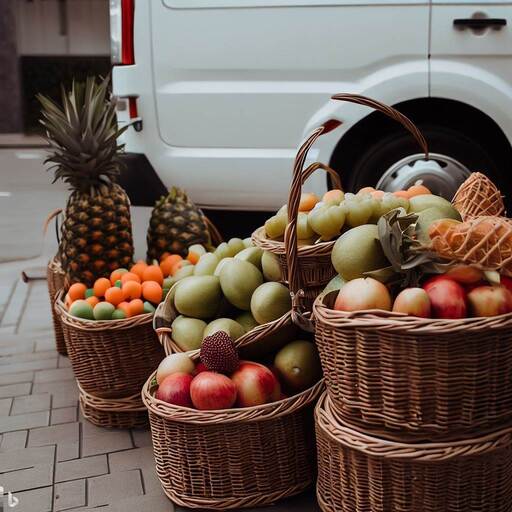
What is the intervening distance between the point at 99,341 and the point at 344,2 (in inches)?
97.1

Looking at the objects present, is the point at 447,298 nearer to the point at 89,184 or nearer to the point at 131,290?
the point at 131,290

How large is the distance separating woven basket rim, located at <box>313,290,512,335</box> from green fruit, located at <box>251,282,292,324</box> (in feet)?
1.76

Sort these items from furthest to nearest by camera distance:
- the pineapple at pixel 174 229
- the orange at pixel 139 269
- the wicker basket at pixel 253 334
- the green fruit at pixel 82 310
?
the pineapple at pixel 174 229
the orange at pixel 139 269
the green fruit at pixel 82 310
the wicker basket at pixel 253 334

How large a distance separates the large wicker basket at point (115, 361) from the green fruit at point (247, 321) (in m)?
0.46

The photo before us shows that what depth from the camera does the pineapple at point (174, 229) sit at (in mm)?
3584

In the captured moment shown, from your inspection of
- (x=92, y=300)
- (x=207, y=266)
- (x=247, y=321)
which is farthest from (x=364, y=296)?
(x=92, y=300)

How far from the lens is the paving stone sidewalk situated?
98.3 inches

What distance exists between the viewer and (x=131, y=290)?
314 cm

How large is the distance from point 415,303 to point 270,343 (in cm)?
76

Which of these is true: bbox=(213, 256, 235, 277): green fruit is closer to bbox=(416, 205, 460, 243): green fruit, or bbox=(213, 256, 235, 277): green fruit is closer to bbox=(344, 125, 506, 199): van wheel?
bbox=(416, 205, 460, 243): green fruit

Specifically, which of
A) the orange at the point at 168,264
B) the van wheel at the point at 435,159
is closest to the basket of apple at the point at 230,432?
the orange at the point at 168,264

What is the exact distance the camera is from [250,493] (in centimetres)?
239

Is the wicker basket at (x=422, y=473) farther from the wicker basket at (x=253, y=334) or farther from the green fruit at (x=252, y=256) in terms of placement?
the green fruit at (x=252, y=256)

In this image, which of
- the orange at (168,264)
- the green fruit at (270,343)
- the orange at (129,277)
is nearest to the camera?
the green fruit at (270,343)
